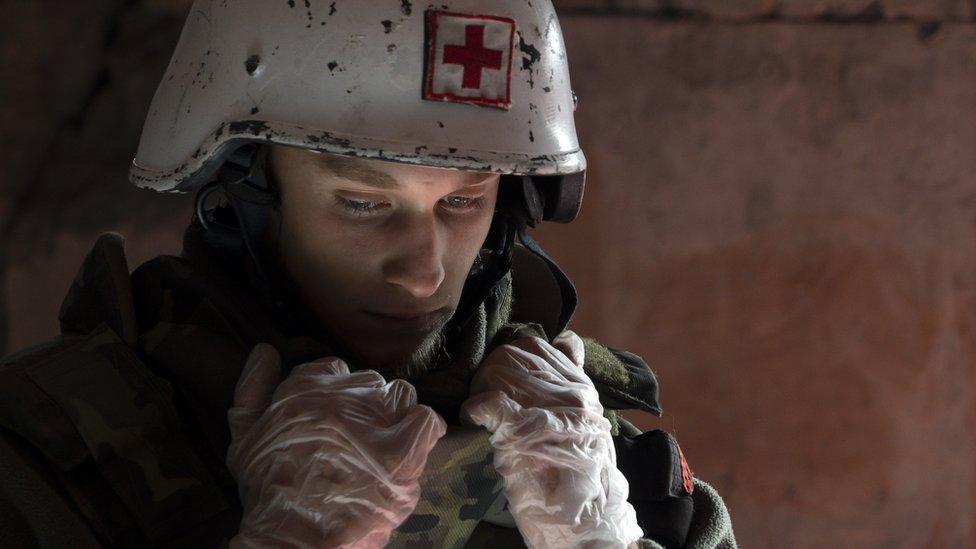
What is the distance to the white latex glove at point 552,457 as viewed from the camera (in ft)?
3.43

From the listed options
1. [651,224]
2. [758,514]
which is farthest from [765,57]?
[758,514]

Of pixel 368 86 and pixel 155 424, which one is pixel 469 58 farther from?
pixel 155 424

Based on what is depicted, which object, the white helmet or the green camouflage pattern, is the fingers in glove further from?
the white helmet

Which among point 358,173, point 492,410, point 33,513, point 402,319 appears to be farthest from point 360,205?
point 33,513

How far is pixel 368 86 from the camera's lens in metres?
1.15

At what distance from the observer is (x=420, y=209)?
116cm


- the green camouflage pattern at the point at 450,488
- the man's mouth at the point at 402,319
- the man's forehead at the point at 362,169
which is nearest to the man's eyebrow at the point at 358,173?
the man's forehead at the point at 362,169

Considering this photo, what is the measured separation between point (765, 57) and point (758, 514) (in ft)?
3.69

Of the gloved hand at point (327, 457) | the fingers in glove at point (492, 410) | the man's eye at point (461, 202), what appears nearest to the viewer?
the gloved hand at point (327, 457)

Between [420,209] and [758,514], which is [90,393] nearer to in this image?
[420,209]

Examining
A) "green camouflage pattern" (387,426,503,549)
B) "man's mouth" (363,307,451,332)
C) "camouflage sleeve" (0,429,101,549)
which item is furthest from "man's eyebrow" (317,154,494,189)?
"camouflage sleeve" (0,429,101,549)

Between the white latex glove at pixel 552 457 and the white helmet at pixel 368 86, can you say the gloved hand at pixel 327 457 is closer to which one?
the white latex glove at pixel 552 457

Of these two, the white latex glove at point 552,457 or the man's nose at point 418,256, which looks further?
the man's nose at point 418,256

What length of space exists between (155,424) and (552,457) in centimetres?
39
